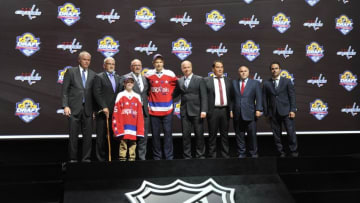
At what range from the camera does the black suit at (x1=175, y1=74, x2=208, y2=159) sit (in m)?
4.48

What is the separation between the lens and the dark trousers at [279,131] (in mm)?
4836

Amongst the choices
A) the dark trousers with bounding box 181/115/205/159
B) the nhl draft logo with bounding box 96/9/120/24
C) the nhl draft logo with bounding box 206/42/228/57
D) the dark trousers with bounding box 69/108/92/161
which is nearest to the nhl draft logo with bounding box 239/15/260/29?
the nhl draft logo with bounding box 206/42/228/57

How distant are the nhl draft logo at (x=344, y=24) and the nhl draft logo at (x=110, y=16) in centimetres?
400

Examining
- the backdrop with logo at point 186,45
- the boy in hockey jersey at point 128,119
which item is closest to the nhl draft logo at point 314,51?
the backdrop with logo at point 186,45

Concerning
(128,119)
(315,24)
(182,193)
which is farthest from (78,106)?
(315,24)

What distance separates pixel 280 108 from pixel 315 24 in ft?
7.45

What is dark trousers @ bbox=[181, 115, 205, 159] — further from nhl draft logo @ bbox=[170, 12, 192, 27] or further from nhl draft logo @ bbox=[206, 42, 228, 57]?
nhl draft logo @ bbox=[170, 12, 192, 27]

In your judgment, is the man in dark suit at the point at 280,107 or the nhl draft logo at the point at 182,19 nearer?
the man in dark suit at the point at 280,107

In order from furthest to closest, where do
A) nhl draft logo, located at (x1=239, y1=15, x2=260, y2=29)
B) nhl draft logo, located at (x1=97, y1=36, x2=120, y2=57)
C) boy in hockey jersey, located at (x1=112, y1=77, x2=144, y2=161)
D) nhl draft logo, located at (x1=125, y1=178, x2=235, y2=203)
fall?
nhl draft logo, located at (x1=239, y1=15, x2=260, y2=29), nhl draft logo, located at (x1=97, y1=36, x2=120, y2=57), boy in hockey jersey, located at (x1=112, y1=77, x2=144, y2=161), nhl draft logo, located at (x1=125, y1=178, x2=235, y2=203)

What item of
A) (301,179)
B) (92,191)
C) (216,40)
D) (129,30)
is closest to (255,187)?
(301,179)

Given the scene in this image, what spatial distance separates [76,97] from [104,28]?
5.78 ft

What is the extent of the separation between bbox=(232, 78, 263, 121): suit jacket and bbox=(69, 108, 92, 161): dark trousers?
1949 mm

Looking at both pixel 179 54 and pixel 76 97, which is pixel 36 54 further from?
pixel 179 54

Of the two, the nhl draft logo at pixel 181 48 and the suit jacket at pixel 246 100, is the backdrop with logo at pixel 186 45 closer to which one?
the nhl draft logo at pixel 181 48
